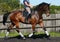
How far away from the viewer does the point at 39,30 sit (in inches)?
885

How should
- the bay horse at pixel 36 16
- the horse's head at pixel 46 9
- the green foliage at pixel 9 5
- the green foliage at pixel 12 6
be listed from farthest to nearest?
the green foliage at pixel 12 6, the green foliage at pixel 9 5, the bay horse at pixel 36 16, the horse's head at pixel 46 9

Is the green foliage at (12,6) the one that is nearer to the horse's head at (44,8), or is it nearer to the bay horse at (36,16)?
the bay horse at (36,16)

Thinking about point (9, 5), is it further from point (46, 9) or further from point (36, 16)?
point (46, 9)

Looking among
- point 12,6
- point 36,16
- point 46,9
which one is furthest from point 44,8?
point 12,6

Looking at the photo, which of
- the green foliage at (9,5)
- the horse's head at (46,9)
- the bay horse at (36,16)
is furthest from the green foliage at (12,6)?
the horse's head at (46,9)

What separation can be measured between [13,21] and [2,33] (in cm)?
386

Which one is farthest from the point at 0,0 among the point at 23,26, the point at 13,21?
the point at 13,21

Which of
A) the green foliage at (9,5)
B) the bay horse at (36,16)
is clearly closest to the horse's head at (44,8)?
the bay horse at (36,16)

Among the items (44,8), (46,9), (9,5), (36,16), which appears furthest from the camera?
(9,5)

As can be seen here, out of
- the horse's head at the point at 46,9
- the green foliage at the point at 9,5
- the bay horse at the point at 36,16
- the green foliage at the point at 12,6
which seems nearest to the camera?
the horse's head at the point at 46,9

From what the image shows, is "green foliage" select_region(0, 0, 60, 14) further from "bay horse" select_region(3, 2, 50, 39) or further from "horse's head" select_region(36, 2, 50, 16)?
"horse's head" select_region(36, 2, 50, 16)

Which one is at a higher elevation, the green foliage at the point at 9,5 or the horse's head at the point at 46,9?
the horse's head at the point at 46,9

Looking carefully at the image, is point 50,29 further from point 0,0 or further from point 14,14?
point 0,0

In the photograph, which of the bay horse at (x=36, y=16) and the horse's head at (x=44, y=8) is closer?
the horse's head at (x=44, y=8)
